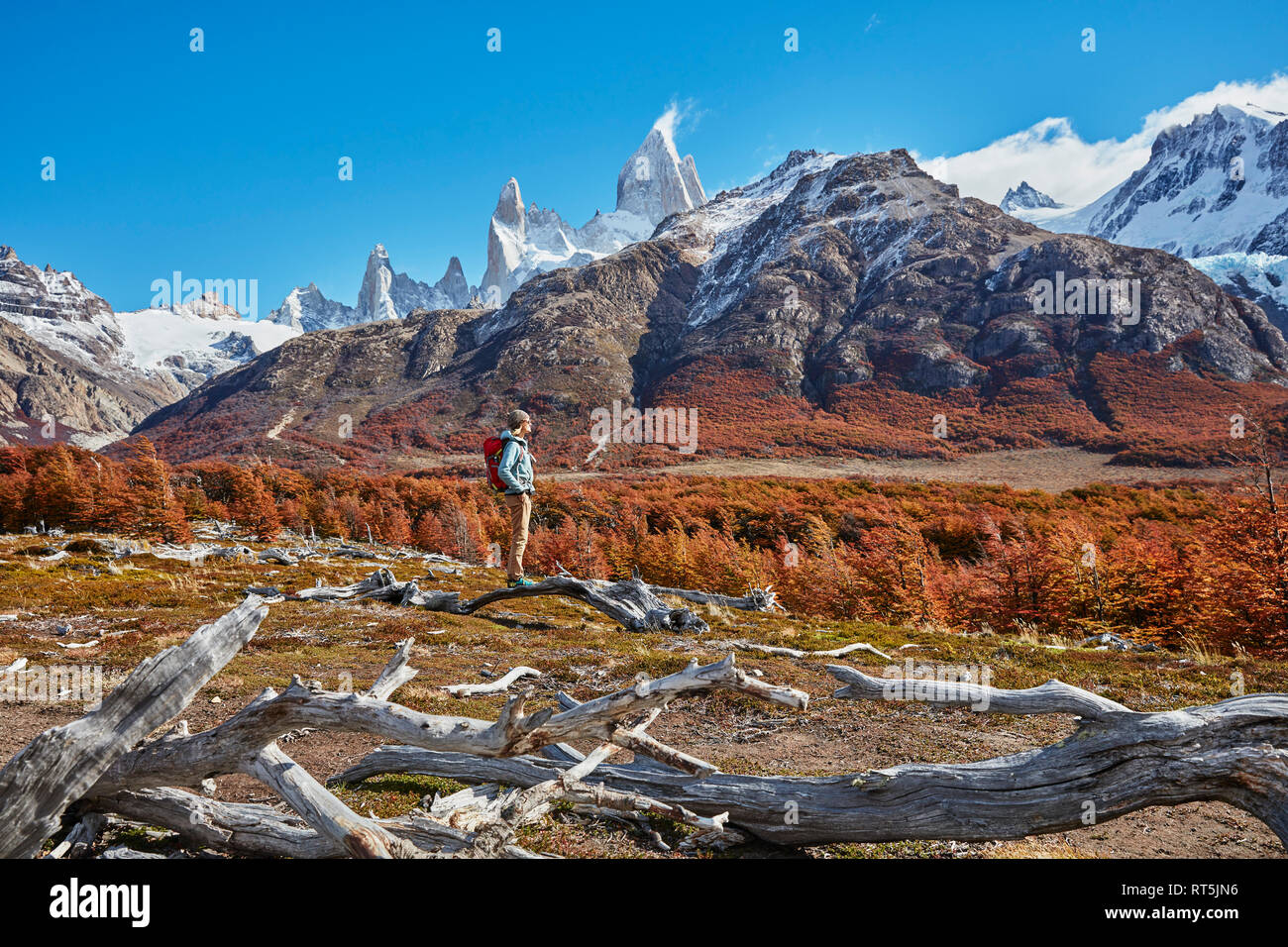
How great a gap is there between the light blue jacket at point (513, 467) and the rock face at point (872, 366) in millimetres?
102049

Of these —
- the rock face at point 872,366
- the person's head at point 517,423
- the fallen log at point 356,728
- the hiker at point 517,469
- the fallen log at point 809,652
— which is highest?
the rock face at point 872,366

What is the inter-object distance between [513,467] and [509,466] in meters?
0.07

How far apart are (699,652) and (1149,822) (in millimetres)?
8256

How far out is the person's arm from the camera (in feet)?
31.8

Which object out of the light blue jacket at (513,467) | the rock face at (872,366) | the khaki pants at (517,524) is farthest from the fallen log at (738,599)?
the rock face at (872,366)

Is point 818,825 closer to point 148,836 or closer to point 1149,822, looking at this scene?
point 1149,822

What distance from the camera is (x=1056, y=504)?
1695 inches

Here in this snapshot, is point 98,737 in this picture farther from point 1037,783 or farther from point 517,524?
point 517,524

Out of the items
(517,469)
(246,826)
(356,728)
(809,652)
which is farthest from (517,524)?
(809,652)

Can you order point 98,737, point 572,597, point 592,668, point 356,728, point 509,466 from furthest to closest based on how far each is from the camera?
point 572,597
point 592,668
point 509,466
point 356,728
point 98,737

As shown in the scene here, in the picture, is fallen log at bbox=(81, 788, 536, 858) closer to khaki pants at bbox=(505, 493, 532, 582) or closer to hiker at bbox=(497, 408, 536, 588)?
hiker at bbox=(497, 408, 536, 588)

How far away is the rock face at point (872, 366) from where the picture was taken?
11800cm

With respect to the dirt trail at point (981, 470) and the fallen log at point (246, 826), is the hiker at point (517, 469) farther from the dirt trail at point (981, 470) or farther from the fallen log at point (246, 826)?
the dirt trail at point (981, 470)

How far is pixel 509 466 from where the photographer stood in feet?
32.0
